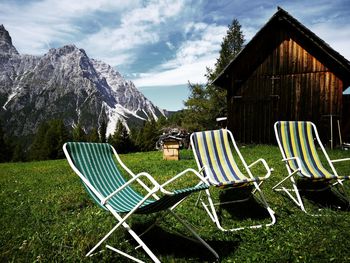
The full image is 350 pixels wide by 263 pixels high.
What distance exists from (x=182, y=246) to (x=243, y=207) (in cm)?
177

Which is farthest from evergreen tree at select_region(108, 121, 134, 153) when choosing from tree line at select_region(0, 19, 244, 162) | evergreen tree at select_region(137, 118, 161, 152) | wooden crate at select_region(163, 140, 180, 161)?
wooden crate at select_region(163, 140, 180, 161)

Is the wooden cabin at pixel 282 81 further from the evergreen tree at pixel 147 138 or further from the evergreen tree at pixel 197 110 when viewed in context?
the evergreen tree at pixel 147 138

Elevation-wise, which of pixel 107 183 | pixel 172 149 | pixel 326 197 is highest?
pixel 107 183

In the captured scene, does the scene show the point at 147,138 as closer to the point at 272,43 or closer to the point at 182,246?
the point at 272,43

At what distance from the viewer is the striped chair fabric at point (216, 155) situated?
4898 mm

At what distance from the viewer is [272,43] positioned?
584 inches

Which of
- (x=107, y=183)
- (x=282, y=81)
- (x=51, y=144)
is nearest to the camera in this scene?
(x=107, y=183)

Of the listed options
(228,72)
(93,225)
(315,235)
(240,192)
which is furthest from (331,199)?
(228,72)

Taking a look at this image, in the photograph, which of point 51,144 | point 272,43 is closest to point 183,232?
point 272,43

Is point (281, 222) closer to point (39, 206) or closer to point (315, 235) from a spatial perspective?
point (315, 235)

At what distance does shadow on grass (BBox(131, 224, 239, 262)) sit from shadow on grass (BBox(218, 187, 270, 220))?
3.13ft

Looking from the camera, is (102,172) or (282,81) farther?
(282,81)

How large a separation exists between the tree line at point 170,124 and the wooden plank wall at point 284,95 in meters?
3.81

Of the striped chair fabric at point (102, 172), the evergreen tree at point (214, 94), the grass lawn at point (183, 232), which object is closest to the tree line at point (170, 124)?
the evergreen tree at point (214, 94)
